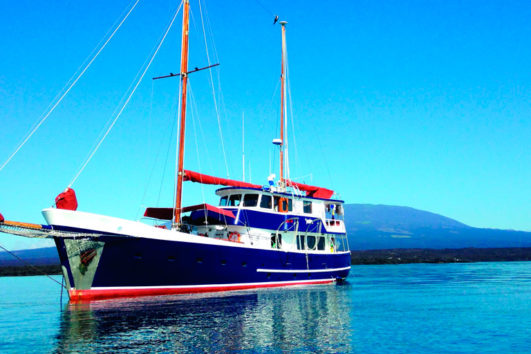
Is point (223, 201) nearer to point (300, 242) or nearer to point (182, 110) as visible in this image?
point (300, 242)

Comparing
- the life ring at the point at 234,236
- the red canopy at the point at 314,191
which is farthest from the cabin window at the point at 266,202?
the red canopy at the point at 314,191

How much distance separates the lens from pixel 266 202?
33688 millimetres

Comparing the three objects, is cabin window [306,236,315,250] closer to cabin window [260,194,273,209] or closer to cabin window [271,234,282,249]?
cabin window [271,234,282,249]

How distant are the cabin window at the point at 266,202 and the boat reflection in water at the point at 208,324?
7.93 meters

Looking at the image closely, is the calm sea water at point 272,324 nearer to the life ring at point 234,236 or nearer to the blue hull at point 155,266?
the blue hull at point 155,266

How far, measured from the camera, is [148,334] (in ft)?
54.8

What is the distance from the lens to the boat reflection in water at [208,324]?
15.2 meters

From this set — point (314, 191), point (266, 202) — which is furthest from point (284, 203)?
point (314, 191)

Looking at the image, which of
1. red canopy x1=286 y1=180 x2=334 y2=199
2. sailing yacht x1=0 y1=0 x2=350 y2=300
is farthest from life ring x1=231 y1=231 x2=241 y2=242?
red canopy x1=286 y1=180 x2=334 y2=199

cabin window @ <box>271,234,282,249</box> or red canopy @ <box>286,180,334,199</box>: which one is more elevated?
red canopy @ <box>286,180,334,199</box>

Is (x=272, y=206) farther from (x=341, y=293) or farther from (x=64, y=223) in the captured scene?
(x=64, y=223)

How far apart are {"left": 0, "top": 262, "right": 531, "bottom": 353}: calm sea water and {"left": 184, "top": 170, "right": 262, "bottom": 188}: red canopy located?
288 inches

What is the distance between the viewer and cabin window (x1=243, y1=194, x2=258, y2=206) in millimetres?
33375

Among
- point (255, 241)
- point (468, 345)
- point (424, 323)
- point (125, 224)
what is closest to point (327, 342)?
point (468, 345)
